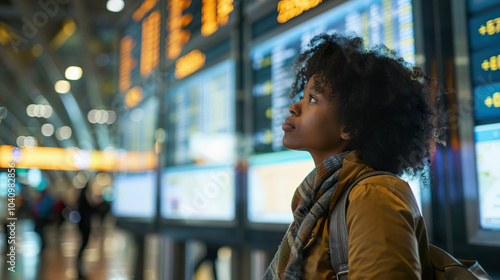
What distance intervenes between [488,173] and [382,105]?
2.60 ft

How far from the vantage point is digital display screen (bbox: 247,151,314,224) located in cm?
242

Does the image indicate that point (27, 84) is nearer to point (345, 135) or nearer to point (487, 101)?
point (487, 101)

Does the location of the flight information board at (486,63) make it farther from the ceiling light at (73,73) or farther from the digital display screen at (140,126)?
the ceiling light at (73,73)

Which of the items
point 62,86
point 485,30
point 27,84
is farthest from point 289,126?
point 62,86

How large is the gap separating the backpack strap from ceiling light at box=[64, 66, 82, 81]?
13.7 metres

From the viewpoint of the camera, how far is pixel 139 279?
5.09m

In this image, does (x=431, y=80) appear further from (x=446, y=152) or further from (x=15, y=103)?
(x=15, y=103)

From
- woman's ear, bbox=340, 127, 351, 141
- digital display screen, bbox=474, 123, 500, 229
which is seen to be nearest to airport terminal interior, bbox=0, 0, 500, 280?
digital display screen, bbox=474, 123, 500, 229

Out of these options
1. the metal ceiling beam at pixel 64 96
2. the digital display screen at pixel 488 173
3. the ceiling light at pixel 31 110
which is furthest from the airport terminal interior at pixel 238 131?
the ceiling light at pixel 31 110

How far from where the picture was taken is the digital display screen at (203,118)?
10.5 feet

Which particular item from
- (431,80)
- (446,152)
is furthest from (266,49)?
(431,80)

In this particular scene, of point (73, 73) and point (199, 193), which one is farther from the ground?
point (73, 73)

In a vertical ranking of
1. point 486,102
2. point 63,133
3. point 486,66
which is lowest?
point 486,102

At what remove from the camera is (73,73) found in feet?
45.1
